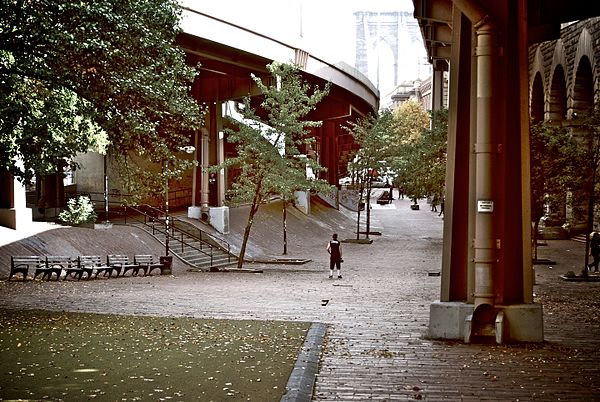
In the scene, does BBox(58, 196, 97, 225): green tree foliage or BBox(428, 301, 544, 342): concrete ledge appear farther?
BBox(58, 196, 97, 225): green tree foliage

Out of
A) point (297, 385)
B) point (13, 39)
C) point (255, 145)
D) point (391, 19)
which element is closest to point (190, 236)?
point (255, 145)

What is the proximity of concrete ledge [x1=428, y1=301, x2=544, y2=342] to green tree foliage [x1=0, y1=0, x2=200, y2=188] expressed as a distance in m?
8.03

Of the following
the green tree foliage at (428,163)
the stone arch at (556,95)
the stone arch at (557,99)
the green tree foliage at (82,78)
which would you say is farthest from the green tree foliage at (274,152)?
the stone arch at (557,99)

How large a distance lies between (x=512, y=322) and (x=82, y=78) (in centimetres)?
987

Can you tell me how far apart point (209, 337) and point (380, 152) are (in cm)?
3753

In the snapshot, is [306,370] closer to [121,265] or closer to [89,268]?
[89,268]

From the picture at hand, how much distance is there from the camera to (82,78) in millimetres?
15781

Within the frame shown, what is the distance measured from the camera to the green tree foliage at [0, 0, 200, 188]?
1402 cm

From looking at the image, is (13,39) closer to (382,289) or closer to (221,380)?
(221,380)

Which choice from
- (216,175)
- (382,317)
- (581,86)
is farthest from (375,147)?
(382,317)

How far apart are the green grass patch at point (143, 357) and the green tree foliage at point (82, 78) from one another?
342 cm

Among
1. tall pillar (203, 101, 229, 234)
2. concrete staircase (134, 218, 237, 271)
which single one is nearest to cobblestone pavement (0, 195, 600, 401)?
concrete staircase (134, 218, 237, 271)

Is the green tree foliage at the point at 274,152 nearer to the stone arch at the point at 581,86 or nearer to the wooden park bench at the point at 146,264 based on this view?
the wooden park bench at the point at 146,264

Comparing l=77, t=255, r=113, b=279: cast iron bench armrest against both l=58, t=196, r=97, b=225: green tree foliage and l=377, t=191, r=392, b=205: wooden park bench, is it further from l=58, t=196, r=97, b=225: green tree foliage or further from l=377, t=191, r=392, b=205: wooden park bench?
l=377, t=191, r=392, b=205: wooden park bench
